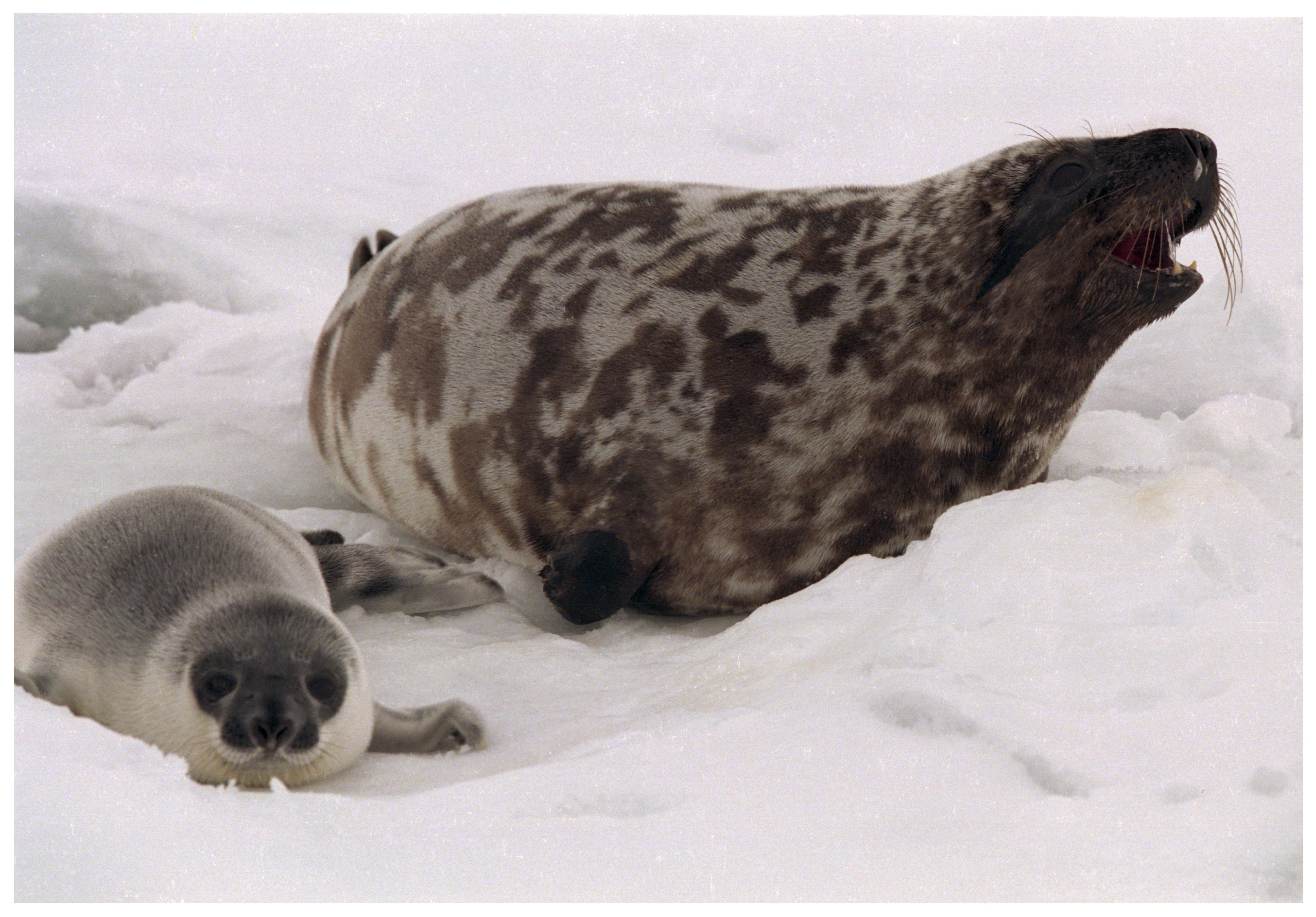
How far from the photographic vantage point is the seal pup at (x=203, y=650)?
2186mm

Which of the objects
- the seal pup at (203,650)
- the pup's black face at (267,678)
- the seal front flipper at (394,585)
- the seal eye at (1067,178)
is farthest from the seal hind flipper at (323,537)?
the seal eye at (1067,178)

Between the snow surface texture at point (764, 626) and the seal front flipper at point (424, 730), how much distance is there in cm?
6

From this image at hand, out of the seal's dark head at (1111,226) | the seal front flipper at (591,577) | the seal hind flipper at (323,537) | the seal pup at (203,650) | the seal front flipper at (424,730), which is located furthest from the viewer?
the seal hind flipper at (323,537)

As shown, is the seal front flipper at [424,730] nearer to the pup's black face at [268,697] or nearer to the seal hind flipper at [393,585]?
the pup's black face at [268,697]

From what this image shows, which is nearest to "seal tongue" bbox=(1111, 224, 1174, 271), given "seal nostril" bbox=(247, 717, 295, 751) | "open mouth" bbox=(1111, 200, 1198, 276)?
"open mouth" bbox=(1111, 200, 1198, 276)

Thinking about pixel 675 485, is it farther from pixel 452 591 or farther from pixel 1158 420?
pixel 1158 420

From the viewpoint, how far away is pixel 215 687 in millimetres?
2211

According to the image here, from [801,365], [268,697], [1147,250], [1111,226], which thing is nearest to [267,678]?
[268,697]

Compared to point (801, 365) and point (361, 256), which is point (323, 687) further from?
point (361, 256)

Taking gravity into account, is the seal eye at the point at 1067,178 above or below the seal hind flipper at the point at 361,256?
above

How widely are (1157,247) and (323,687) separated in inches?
81.0

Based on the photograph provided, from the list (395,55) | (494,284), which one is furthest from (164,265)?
(494,284)

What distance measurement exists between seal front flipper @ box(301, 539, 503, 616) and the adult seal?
22 centimetres

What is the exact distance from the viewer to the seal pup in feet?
7.17
